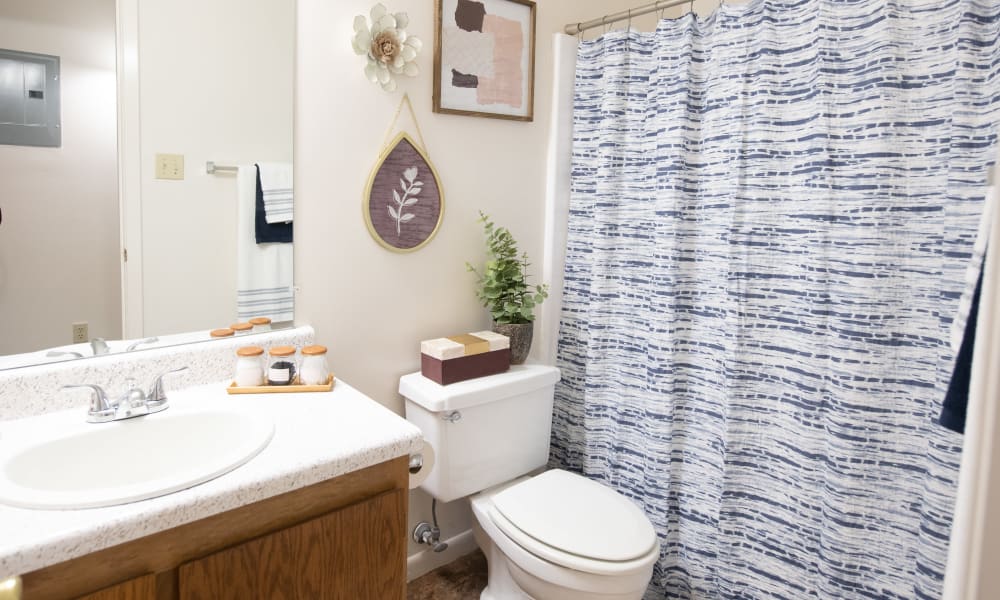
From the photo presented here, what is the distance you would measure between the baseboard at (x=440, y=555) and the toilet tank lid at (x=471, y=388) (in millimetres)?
609

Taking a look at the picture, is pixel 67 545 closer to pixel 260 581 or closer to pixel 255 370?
pixel 260 581

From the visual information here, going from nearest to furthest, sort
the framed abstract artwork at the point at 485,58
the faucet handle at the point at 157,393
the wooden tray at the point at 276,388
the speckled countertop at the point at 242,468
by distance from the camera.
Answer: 1. the speckled countertop at the point at 242,468
2. the faucet handle at the point at 157,393
3. the wooden tray at the point at 276,388
4. the framed abstract artwork at the point at 485,58

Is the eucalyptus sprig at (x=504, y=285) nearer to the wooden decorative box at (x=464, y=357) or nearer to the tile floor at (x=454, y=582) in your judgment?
the wooden decorative box at (x=464, y=357)

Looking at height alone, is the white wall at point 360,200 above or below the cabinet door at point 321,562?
above

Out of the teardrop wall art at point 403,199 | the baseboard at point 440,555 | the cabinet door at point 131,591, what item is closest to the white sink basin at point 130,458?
the cabinet door at point 131,591

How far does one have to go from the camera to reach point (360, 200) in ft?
5.57

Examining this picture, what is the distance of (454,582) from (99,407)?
127 cm

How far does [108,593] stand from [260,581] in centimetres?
23

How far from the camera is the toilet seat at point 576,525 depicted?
143 cm

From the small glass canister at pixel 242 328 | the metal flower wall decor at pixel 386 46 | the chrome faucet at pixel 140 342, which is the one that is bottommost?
the chrome faucet at pixel 140 342

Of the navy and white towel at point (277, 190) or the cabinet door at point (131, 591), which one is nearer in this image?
the cabinet door at point (131, 591)

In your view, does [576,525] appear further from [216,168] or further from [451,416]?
[216,168]

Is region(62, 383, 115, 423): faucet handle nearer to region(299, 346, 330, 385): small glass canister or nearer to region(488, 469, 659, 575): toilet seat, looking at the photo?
region(299, 346, 330, 385): small glass canister

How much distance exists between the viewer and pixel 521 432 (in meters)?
1.88
